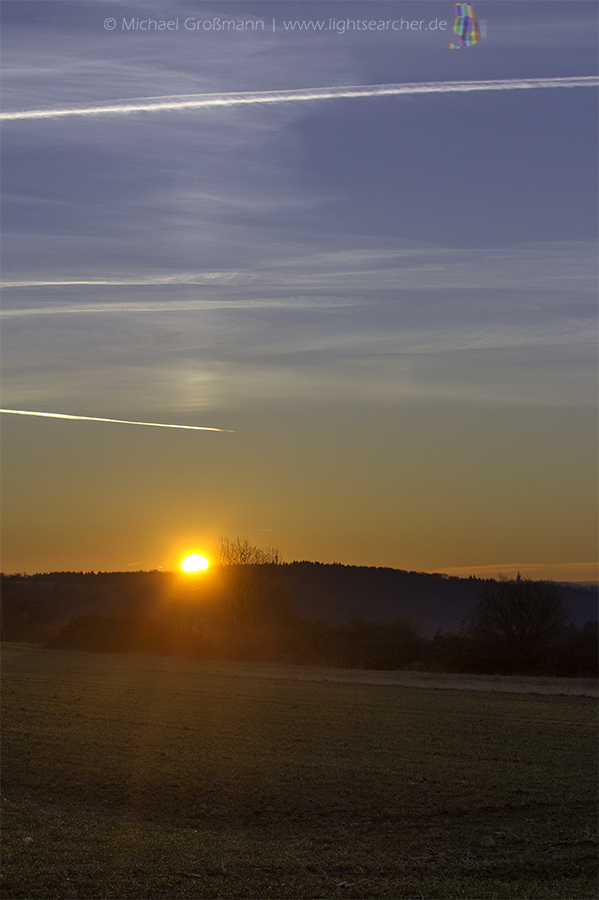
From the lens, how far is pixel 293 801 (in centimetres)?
1468

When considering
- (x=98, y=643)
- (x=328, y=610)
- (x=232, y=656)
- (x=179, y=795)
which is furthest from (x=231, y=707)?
(x=328, y=610)

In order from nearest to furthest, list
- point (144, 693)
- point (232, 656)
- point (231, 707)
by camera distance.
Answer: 1. point (231, 707)
2. point (144, 693)
3. point (232, 656)

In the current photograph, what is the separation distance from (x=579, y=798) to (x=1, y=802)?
33.8 feet

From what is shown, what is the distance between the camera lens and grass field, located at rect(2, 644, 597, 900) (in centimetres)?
981

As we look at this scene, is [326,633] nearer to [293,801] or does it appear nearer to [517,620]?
[517,620]

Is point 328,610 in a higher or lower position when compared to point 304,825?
higher

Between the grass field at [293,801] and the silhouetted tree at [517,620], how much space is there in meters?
33.9

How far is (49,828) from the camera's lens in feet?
38.7

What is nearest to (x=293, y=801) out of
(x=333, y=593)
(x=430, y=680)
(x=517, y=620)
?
(x=430, y=680)

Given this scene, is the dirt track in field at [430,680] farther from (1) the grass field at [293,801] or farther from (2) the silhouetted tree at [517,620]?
(1) the grass field at [293,801]

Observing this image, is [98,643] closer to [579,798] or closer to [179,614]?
[179,614]

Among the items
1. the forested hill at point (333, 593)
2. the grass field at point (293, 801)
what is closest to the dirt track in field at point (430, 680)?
the grass field at point (293, 801)

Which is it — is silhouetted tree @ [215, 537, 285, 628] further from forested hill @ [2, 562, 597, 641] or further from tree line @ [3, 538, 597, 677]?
forested hill @ [2, 562, 597, 641]

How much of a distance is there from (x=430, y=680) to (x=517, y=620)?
27.5 metres
